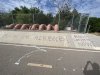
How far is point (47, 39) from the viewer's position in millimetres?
9328

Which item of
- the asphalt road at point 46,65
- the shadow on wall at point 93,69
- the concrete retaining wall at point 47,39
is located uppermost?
the concrete retaining wall at point 47,39

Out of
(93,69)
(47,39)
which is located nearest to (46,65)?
(93,69)

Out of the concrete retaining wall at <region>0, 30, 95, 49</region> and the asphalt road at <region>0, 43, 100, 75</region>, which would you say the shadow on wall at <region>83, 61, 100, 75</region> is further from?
the concrete retaining wall at <region>0, 30, 95, 49</region>

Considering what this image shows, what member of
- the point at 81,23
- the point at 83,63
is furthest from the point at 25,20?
the point at 83,63

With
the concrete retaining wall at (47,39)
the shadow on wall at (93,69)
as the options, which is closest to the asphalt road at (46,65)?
the shadow on wall at (93,69)

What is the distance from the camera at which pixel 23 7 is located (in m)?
30.4

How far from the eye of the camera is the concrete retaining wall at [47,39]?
8.62 metres

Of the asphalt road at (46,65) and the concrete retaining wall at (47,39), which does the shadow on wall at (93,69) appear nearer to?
the asphalt road at (46,65)

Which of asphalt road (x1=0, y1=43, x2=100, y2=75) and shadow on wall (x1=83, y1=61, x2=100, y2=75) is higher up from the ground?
asphalt road (x1=0, y1=43, x2=100, y2=75)

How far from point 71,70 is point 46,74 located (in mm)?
996

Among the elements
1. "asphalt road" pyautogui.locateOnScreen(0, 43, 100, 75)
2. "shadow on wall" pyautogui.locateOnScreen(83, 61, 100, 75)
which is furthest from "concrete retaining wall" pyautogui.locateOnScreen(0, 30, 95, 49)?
"shadow on wall" pyautogui.locateOnScreen(83, 61, 100, 75)

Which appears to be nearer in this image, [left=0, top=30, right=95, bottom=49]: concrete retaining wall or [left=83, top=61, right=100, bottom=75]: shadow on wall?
[left=83, top=61, right=100, bottom=75]: shadow on wall

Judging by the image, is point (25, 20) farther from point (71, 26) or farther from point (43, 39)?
point (43, 39)

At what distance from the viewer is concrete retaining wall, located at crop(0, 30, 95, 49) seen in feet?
28.3
